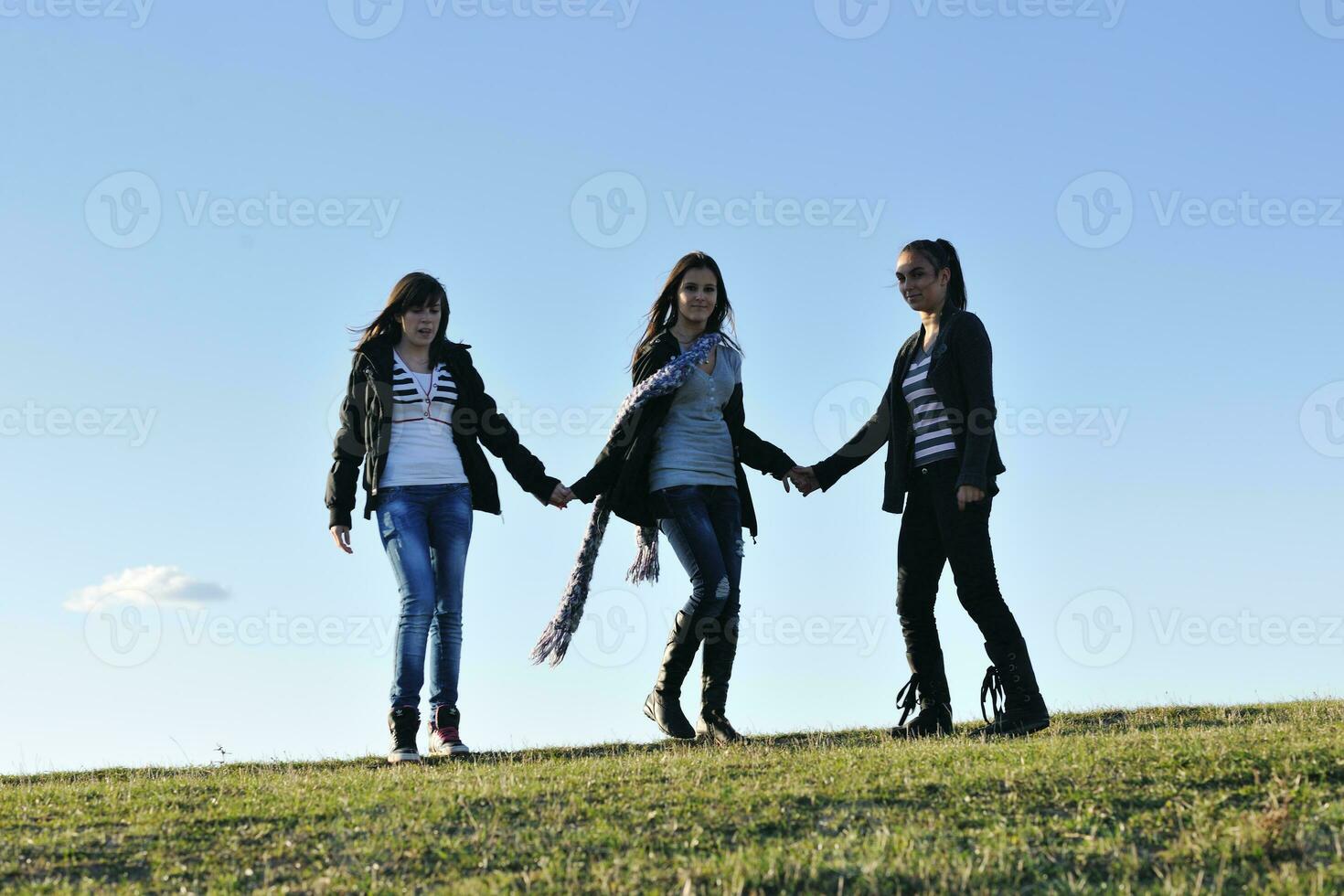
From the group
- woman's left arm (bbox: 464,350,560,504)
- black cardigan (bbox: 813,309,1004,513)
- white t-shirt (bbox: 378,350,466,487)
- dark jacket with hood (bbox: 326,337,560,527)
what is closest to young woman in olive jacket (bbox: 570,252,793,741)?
woman's left arm (bbox: 464,350,560,504)

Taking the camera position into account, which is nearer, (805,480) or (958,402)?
(958,402)

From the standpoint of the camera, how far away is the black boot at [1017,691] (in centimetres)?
903

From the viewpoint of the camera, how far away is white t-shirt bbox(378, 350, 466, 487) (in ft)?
29.5

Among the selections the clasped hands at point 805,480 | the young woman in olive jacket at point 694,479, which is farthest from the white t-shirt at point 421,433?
the clasped hands at point 805,480

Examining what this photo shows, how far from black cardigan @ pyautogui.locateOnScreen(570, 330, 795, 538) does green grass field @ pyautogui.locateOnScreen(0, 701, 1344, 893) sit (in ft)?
7.02

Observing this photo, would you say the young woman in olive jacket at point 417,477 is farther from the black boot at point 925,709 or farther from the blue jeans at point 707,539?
the black boot at point 925,709

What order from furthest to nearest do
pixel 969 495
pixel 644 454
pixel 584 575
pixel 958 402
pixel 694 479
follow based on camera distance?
pixel 584 575 < pixel 644 454 < pixel 694 479 < pixel 958 402 < pixel 969 495

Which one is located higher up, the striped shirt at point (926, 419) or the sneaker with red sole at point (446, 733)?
the striped shirt at point (926, 419)

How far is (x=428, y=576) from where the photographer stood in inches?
352

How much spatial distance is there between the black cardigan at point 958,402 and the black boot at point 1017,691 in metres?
1.06

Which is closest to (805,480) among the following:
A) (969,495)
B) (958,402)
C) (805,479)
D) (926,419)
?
(805,479)

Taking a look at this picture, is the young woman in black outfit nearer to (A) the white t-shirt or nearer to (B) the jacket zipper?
(A) the white t-shirt

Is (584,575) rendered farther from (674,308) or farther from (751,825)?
(751,825)

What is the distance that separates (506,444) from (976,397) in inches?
128
